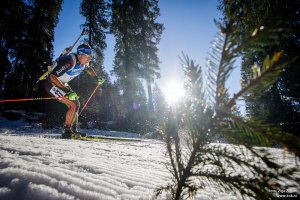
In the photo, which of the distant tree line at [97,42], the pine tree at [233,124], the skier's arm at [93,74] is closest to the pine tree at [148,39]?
the distant tree line at [97,42]

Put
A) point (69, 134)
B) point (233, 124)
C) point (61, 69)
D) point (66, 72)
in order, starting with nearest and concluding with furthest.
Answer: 1. point (233, 124)
2. point (61, 69)
3. point (66, 72)
4. point (69, 134)

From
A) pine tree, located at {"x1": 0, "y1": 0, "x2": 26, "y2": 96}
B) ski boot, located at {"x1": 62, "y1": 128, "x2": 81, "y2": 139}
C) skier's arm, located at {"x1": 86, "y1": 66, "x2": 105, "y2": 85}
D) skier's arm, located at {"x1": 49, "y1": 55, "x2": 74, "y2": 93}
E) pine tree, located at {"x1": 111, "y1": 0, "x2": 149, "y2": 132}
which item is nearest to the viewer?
skier's arm, located at {"x1": 49, "y1": 55, "x2": 74, "y2": 93}

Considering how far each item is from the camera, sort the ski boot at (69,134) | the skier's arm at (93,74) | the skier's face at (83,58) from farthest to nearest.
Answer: the skier's arm at (93,74), the ski boot at (69,134), the skier's face at (83,58)

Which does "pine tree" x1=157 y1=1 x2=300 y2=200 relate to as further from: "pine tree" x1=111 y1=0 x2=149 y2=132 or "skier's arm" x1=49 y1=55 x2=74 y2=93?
"pine tree" x1=111 y1=0 x2=149 y2=132

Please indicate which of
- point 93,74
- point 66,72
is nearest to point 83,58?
point 66,72

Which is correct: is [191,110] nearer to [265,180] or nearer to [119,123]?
[265,180]

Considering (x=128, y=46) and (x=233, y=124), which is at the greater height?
(x=128, y=46)

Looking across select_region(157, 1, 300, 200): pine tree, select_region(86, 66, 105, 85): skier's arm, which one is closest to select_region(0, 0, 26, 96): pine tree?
select_region(86, 66, 105, 85): skier's arm

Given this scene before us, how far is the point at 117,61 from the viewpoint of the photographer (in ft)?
93.4

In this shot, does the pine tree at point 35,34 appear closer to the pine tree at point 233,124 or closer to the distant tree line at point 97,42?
the distant tree line at point 97,42

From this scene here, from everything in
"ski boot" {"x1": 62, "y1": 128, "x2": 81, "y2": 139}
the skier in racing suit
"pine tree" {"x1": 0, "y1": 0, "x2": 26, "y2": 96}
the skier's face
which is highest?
"pine tree" {"x1": 0, "y1": 0, "x2": 26, "y2": 96}

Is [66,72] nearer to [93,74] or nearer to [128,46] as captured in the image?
[93,74]

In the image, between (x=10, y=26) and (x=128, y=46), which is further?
(x=128, y=46)

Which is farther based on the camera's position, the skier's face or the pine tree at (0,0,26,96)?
the pine tree at (0,0,26,96)
